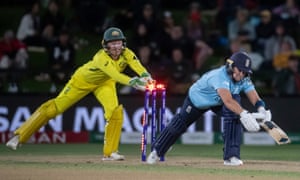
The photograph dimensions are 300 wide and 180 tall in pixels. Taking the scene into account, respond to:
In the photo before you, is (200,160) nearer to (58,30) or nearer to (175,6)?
(58,30)

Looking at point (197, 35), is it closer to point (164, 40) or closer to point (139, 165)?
point (164, 40)

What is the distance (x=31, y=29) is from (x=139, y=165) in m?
8.71

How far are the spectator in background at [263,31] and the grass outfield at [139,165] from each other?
13.0ft

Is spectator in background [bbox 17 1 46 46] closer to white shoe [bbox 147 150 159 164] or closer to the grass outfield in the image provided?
the grass outfield

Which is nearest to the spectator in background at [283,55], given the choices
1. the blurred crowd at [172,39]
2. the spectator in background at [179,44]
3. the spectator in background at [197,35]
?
the blurred crowd at [172,39]

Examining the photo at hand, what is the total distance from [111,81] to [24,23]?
23.4ft

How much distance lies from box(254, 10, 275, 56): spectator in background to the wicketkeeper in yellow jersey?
7.18 metres

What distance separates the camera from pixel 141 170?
12.2 metres

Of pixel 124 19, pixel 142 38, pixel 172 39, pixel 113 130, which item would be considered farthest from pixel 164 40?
pixel 113 130

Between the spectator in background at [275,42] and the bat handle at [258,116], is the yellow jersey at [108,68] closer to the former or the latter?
the bat handle at [258,116]

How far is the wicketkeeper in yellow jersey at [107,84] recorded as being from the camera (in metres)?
13.7

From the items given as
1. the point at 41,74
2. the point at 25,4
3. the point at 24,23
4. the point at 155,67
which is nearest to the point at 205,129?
the point at 155,67

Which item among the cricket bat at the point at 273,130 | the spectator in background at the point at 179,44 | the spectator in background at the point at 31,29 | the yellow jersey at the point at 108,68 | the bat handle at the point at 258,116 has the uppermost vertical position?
the spectator in background at the point at 31,29

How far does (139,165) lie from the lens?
12969 mm
